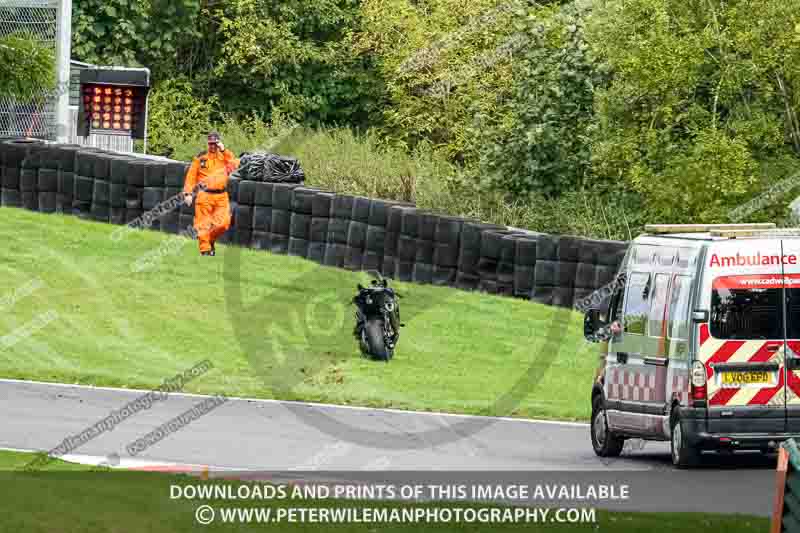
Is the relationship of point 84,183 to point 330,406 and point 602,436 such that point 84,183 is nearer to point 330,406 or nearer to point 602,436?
point 330,406

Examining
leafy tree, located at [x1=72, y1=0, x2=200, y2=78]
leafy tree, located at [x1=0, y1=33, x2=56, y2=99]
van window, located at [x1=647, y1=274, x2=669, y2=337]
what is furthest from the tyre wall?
leafy tree, located at [x1=72, y1=0, x2=200, y2=78]

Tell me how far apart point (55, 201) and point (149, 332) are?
23.3ft

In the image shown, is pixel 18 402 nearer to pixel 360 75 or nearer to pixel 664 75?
pixel 664 75

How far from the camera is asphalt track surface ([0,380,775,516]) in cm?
1384

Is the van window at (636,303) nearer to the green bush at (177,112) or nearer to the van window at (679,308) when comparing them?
the van window at (679,308)

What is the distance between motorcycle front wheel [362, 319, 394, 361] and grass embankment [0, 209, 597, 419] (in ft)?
0.60

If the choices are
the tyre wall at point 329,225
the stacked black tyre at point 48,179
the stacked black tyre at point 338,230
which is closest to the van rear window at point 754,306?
the tyre wall at point 329,225

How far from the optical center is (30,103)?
32.2 meters

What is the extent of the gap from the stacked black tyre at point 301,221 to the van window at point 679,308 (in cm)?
1230

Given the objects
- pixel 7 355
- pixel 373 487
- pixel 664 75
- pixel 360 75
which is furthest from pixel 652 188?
pixel 360 75

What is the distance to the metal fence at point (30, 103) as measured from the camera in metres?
32.1

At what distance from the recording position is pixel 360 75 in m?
49.6

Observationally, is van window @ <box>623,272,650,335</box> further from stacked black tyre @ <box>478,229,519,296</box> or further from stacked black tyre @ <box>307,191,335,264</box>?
stacked black tyre @ <box>307,191,335,264</box>

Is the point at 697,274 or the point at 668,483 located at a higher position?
the point at 697,274
